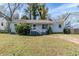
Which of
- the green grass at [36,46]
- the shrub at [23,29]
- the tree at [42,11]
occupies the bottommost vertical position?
the green grass at [36,46]

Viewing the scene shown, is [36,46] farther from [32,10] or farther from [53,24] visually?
[32,10]

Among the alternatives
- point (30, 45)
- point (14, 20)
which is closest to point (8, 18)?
point (14, 20)

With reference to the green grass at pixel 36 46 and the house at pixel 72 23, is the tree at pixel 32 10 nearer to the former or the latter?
the green grass at pixel 36 46

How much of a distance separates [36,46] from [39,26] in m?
0.32

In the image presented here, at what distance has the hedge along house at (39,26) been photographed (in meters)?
6.28

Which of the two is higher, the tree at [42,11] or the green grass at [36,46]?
the tree at [42,11]

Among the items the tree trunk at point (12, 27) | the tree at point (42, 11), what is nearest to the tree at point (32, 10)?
the tree at point (42, 11)

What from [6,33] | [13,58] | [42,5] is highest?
[42,5]

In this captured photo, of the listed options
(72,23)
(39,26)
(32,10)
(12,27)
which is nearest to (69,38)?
(72,23)

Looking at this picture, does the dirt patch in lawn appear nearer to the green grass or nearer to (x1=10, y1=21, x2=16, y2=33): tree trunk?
the green grass

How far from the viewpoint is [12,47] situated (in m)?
6.27

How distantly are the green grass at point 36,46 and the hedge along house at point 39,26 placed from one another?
0.26 feet

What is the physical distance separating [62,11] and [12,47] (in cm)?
96

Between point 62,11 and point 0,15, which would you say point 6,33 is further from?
point 62,11
